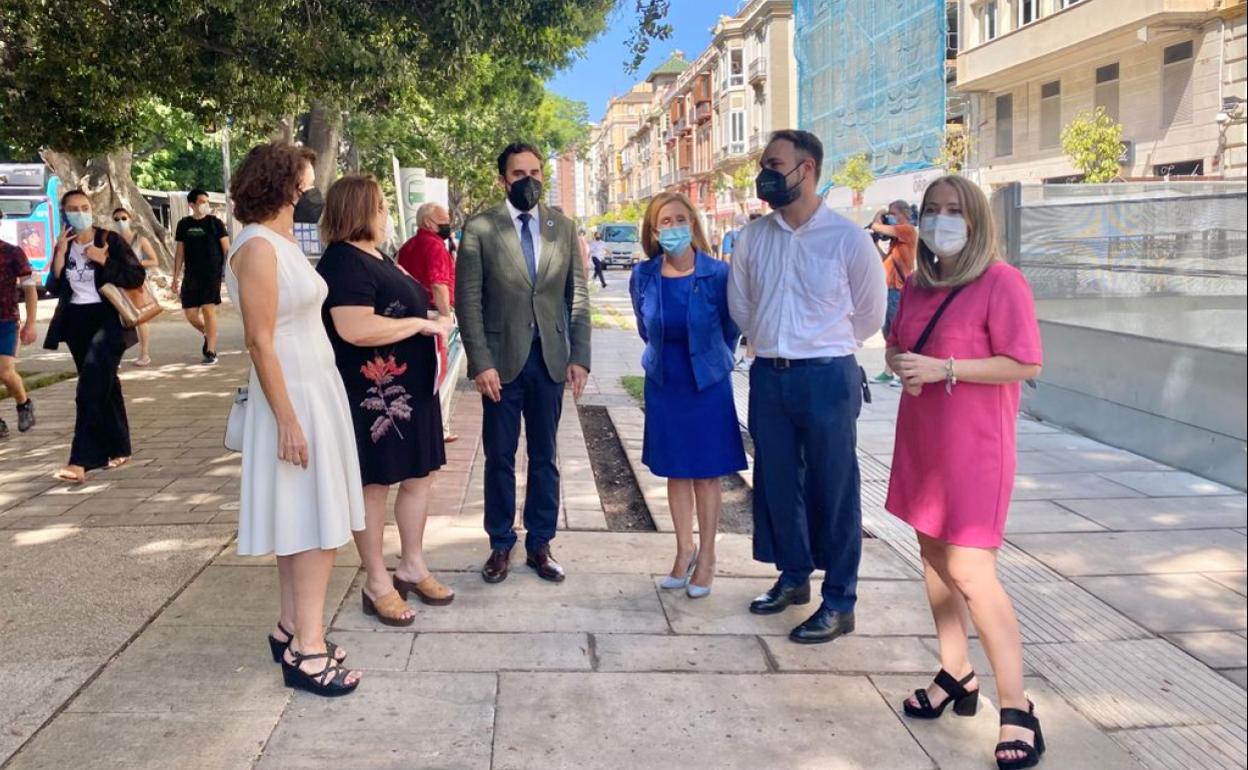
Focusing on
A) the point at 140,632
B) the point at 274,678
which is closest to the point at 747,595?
the point at 274,678

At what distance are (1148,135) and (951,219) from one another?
26.7 metres

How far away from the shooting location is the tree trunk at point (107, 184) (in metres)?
21.5

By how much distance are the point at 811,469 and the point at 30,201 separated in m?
27.2

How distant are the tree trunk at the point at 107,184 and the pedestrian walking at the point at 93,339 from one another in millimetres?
15570

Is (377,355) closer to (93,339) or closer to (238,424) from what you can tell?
(238,424)

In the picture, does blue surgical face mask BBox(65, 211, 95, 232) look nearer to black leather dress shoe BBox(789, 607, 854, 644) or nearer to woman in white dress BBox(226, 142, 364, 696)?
woman in white dress BBox(226, 142, 364, 696)

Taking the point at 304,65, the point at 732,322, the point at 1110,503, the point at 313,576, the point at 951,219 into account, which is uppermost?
the point at 304,65

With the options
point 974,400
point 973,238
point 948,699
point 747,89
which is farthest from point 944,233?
point 747,89

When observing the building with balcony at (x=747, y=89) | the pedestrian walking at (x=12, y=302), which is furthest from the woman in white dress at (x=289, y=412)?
the building with balcony at (x=747, y=89)

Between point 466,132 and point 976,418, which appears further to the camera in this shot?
point 466,132

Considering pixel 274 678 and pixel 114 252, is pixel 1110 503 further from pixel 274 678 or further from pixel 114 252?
pixel 114 252

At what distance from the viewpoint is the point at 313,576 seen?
3.69 m

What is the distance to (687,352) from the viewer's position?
4.49 meters

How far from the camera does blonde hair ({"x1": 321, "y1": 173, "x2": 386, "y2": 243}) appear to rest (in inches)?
162
